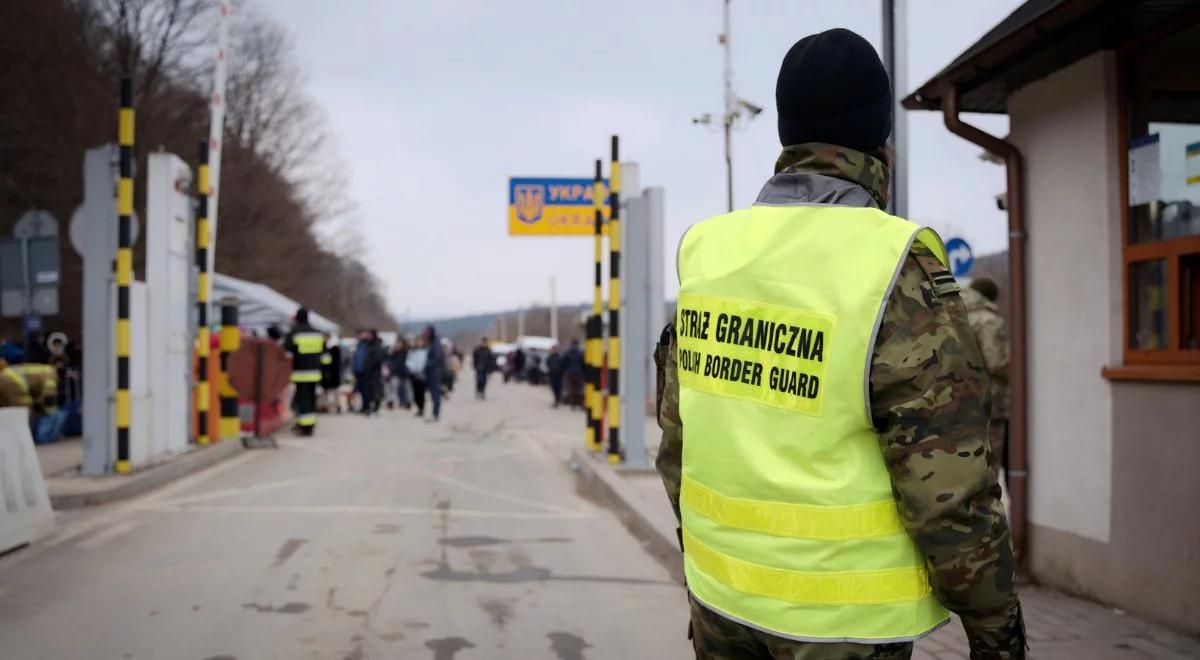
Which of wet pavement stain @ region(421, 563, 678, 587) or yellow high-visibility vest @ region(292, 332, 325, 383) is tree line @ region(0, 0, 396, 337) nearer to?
yellow high-visibility vest @ region(292, 332, 325, 383)

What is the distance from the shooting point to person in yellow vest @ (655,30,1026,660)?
180cm

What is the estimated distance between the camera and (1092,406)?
17.5 feet

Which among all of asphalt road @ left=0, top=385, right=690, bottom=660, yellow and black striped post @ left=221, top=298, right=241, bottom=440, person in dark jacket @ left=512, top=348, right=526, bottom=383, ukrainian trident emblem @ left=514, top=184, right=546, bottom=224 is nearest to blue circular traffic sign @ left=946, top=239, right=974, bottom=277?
asphalt road @ left=0, top=385, right=690, bottom=660

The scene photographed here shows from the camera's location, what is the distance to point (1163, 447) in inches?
189

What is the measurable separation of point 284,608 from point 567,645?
62.0 inches

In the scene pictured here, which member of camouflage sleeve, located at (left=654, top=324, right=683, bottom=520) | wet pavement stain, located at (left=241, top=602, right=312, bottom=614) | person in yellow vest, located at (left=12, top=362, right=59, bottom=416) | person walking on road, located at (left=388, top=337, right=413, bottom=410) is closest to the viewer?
camouflage sleeve, located at (left=654, top=324, right=683, bottom=520)

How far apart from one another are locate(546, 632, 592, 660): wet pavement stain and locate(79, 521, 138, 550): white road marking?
148 inches

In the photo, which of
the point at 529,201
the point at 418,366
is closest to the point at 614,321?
the point at 418,366

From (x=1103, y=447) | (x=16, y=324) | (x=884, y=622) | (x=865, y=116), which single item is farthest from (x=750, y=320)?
(x=16, y=324)

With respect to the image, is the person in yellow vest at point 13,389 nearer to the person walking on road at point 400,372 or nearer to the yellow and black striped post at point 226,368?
the yellow and black striped post at point 226,368

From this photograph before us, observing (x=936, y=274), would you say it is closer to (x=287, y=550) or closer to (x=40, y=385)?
(x=287, y=550)

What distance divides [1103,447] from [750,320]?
13.0ft

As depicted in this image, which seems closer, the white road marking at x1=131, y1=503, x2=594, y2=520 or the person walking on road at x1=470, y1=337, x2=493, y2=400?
the white road marking at x1=131, y1=503, x2=594, y2=520

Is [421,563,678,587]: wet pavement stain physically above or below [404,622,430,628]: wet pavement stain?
below
